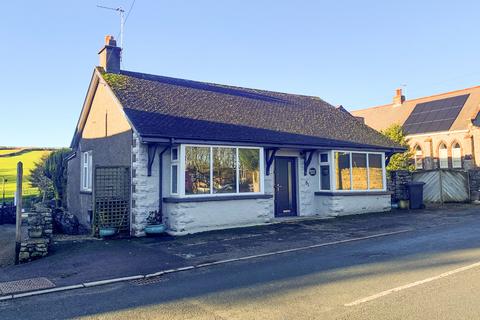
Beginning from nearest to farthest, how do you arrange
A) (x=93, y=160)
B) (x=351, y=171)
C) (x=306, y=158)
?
1. (x=306, y=158)
2. (x=351, y=171)
3. (x=93, y=160)

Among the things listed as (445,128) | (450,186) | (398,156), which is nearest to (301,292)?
(450,186)

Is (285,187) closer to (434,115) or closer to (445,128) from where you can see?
(445,128)

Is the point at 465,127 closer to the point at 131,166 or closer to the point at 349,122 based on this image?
the point at 349,122

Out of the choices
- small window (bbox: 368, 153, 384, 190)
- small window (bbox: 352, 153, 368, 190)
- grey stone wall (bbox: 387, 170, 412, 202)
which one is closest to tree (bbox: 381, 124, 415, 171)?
grey stone wall (bbox: 387, 170, 412, 202)

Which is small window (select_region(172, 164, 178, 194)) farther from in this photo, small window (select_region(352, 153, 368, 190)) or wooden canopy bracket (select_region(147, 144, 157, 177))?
small window (select_region(352, 153, 368, 190))

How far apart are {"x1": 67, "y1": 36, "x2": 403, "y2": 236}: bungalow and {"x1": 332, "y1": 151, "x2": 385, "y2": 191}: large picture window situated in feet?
0.15

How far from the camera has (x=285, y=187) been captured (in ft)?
50.5

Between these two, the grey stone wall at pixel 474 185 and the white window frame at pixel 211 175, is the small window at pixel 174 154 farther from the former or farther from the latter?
the grey stone wall at pixel 474 185

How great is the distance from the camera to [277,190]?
49.5ft

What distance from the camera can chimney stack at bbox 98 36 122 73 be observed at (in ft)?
49.5

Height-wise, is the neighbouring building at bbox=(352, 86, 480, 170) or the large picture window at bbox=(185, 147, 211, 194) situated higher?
the neighbouring building at bbox=(352, 86, 480, 170)

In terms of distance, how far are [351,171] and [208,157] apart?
681 cm

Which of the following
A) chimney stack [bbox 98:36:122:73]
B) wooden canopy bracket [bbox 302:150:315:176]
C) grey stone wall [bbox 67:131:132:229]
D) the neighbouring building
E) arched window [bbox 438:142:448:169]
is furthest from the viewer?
arched window [bbox 438:142:448:169]

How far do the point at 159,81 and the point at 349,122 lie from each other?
982 cm
